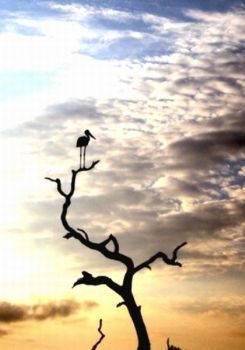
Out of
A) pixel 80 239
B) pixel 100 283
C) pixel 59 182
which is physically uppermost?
pixel 59 182

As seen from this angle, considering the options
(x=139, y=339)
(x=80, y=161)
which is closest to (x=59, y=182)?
(x=80, y=161)

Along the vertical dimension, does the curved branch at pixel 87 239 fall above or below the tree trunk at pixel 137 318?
above

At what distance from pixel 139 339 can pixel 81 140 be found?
9.14m

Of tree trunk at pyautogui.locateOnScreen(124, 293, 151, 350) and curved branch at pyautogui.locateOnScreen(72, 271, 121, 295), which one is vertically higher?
curved branch at pyautogui.locateOnScreen(72, 271, 121, 295)

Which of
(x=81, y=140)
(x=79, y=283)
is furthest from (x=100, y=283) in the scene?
(x=81, y=140)

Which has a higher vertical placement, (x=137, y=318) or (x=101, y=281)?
(x=101, y=281)

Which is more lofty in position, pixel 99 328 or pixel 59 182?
pixel 59 182

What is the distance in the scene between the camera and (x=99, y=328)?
91.1ft

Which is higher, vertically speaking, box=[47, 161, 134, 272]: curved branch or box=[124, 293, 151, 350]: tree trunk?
box=[47, 161, 134, 272]: curved branch

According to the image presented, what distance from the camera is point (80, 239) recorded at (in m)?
26.2

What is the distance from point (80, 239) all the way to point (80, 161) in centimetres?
323

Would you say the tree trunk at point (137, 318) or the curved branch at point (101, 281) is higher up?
the curved branch at point (101, 281)

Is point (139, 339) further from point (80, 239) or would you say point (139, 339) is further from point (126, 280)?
point (80, 239)

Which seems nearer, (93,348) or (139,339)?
(139,339)
